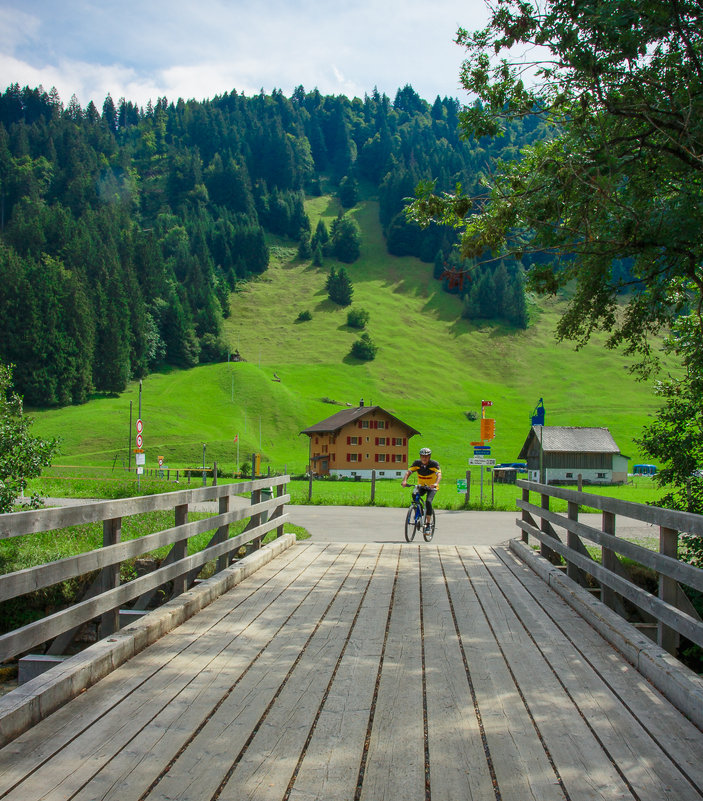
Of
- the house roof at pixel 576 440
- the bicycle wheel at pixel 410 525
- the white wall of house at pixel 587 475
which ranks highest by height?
the house roof at pixel 576 440

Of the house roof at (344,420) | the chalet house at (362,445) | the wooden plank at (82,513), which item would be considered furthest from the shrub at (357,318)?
the wooden plank at (82,513)

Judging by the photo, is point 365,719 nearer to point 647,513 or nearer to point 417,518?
point 647,513

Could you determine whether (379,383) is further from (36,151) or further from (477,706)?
(477,706)

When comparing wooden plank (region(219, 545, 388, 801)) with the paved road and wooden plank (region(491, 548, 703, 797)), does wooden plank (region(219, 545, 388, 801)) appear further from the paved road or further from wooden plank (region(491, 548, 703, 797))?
the paved road

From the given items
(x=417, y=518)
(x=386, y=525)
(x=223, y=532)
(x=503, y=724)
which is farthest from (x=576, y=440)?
(x=503, y=724)

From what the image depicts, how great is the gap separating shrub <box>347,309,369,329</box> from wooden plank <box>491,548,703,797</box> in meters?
130

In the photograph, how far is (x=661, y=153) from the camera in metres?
9.77

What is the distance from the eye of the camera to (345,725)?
368 cm

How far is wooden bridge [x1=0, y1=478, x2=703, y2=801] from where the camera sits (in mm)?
3008

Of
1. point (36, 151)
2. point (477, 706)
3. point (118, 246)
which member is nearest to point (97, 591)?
point (477, 706)

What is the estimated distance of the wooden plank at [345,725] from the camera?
299 centimetres

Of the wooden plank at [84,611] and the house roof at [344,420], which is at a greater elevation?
the house roof at [344,420]

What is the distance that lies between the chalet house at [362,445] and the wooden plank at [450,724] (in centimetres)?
7007

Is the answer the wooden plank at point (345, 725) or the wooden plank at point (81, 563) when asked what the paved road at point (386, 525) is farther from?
the wooden plank at point (345, 725)
